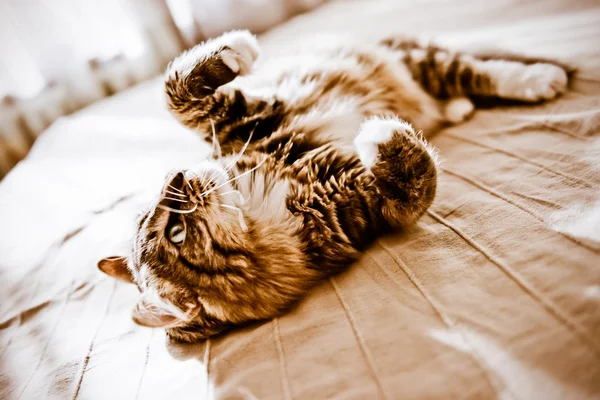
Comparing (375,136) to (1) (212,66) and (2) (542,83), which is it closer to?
(1) (212,66)

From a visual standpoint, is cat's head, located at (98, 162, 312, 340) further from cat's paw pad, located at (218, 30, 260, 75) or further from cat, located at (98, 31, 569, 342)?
cat's paw pad, located at (218, 30, 260, 75)

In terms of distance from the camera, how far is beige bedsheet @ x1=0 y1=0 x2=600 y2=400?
636 mm

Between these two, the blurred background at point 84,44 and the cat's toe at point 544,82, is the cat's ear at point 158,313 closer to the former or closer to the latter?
the cat's toe at point 544,82

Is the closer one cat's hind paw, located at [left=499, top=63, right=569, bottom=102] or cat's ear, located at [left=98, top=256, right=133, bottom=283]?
cat's ear, located at [left=98, top=256, right=133, bottom=283]

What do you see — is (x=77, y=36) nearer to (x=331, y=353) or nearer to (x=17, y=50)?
(x=17, y=50)

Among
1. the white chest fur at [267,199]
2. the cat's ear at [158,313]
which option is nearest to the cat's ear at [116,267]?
the cat's ear at [158,313]

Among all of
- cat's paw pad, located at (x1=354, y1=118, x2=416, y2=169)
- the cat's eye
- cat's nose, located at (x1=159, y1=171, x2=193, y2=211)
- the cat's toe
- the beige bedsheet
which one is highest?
cat's nose, located at (x1=159, y1=171, x2=193, y2=211)

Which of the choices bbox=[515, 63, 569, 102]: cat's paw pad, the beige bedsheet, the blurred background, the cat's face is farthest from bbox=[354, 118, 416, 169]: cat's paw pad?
the blurred background

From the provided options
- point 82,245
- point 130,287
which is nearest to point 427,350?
point 130,287

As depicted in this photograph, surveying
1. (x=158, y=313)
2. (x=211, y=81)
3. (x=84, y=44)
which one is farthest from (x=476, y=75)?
(x=84, y=44)

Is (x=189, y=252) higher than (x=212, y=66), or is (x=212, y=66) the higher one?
(x=212, y=66)

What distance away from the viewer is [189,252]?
103 cm

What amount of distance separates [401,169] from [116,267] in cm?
92

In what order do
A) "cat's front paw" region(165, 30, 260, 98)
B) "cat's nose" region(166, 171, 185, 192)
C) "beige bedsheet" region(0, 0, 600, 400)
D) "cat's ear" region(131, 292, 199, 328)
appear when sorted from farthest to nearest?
"cat's front paw" region(165, 30, 260, 98) < "cat's nose" region(166, 171, 185, 192) < "cat's ear" region(131, 292, 199, 328) < "beige bedsheet" region(0, 0, 600, 400)
